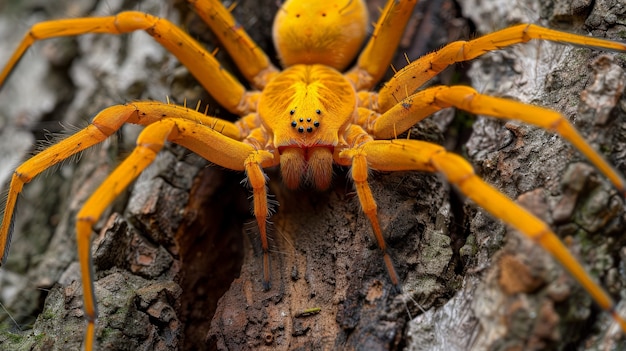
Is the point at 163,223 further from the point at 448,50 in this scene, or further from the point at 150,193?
the point at 448,50

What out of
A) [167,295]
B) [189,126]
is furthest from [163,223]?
[189,126]

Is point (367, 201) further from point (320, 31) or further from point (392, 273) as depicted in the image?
point (320, 31)

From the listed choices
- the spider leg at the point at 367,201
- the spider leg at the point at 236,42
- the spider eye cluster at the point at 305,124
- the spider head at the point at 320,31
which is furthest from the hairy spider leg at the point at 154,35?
the spider leg at the point at 367,201

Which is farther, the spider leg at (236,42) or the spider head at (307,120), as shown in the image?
the spider leg at (236,42)

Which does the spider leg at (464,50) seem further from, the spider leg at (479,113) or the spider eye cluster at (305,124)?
the spider eye cluster at (305,124)

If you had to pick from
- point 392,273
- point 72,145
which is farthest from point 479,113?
point 72,145

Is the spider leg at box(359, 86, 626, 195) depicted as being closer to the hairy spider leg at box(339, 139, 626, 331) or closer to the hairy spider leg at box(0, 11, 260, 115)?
the hairy spider leg at box(339, 139, 626, 331)
